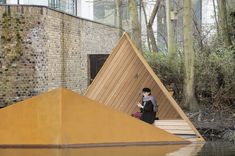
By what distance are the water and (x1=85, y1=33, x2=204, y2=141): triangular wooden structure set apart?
8.11 feet

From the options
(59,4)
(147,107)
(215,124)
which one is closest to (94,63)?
(59,4)

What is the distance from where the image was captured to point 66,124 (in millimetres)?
14031

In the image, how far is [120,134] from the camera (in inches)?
571

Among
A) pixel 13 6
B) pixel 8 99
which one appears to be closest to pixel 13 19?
pixel 13 6

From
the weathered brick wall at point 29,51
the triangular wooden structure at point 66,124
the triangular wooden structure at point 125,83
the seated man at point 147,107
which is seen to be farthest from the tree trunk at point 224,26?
the triangular wooden structure at point 66,124

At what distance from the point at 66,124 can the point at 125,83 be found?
422 cm

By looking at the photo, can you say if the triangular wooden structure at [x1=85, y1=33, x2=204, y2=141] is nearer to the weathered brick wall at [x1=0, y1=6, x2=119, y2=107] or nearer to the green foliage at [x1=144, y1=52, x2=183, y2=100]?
the green foliage at [x1=144, y1=52, x2=183, y2=100]

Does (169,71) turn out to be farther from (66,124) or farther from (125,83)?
(66,124)

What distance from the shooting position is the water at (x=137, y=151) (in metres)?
12.7

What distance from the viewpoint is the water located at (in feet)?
41.8

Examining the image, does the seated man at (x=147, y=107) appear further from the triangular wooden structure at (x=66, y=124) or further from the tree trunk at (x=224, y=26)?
the tree trunk at (x=224, y=26)

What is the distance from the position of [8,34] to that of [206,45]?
7310 mm

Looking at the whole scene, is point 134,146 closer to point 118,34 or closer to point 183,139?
point 183,139

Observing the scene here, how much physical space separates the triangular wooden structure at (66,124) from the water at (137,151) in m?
0.48
